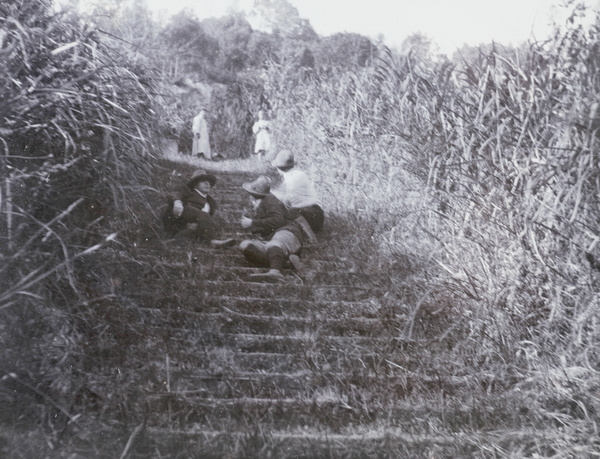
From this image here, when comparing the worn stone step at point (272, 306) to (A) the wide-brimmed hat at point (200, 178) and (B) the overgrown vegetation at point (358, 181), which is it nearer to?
(B) the overgrown vegetation at point (358, 181)

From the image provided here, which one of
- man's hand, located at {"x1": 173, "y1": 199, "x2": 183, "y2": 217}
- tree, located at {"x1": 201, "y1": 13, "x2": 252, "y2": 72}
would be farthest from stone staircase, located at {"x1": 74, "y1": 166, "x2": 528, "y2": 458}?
tree, located at {"x1": 201, "y1": 13, "x2": 252, "y2": 72}

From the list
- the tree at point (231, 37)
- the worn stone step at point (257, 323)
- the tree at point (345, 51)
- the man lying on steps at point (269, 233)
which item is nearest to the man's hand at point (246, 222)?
the man lying on steps at point (269, 233)

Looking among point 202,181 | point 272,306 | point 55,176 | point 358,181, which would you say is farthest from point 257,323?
point 55,176

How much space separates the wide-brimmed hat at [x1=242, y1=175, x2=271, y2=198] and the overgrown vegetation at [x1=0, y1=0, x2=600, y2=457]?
0.16 metres

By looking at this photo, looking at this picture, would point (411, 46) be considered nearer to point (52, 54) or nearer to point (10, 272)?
point (52, 54)

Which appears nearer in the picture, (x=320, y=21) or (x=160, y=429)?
(x=160, y=429)

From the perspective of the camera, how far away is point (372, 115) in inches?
92.9

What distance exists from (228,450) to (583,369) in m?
→ 1.35

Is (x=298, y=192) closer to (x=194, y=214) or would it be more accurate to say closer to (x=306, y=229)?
(x=306, y=229)

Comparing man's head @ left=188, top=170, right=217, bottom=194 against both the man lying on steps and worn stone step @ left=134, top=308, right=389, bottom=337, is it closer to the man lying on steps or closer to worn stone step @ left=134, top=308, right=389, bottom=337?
the man lying on steps

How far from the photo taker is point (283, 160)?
92.6 inches

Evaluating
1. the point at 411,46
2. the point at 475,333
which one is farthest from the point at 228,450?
the point at 411,46

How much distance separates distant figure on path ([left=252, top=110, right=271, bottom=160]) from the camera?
2.34 meters

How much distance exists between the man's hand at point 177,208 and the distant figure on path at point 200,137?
0.22 m
